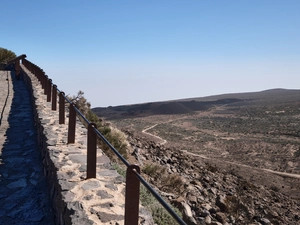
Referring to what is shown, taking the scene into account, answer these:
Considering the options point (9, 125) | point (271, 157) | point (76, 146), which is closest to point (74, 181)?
point (76, 146)

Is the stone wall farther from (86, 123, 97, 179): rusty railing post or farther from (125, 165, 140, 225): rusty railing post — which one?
(125, 165, 140, 225): rusty railing post

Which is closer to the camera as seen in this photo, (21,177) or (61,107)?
(21,177)

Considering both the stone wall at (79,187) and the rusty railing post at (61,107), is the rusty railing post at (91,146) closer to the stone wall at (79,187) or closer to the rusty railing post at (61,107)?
the stone wall at (79,187)

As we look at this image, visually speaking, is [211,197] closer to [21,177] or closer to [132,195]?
[21,177]

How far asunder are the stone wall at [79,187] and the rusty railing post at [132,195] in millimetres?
682

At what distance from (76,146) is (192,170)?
7871 mm

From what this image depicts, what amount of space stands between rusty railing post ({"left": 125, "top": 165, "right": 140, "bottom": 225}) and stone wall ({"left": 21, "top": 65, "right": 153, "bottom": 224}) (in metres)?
0.68

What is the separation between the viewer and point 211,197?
944cm

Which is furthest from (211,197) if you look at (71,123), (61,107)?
(71,123)

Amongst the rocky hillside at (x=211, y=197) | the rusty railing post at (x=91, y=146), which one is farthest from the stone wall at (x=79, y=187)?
the rocky hillside at (x=211, y=197)

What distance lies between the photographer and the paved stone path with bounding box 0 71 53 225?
4.00m

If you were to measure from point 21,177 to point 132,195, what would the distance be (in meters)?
3.29

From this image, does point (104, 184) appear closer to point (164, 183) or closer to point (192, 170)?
point (164, 183)

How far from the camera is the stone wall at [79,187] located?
3.20 meters
